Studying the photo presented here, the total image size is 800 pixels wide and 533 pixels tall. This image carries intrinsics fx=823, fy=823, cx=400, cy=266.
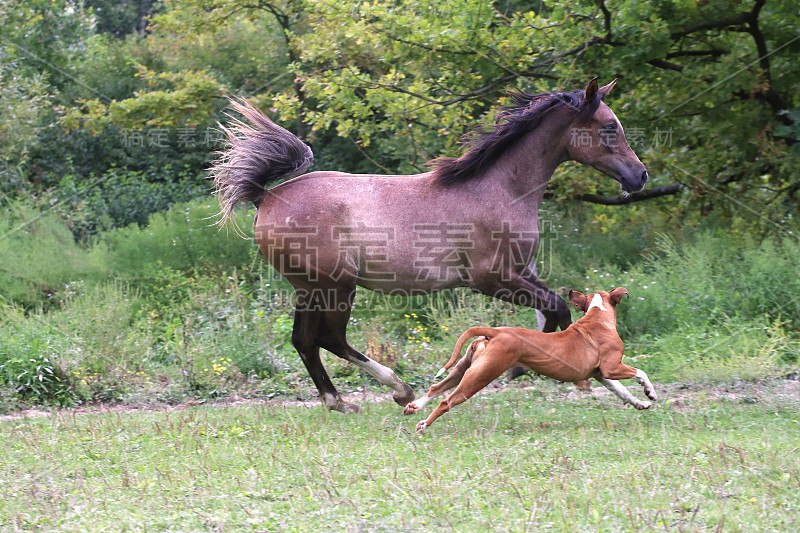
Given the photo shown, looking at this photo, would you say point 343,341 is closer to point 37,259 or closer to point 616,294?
point 616,294

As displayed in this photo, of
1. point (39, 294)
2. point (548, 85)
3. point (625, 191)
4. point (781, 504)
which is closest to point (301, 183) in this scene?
point (625, 191)

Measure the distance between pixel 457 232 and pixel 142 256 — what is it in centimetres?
740

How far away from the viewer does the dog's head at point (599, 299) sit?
6.40m

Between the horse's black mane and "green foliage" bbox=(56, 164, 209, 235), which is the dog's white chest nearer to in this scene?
the horse's black mane

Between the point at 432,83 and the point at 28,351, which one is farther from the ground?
the point at 432,83

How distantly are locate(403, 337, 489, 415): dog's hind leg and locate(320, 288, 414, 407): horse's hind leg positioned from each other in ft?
3.13

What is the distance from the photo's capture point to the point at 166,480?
15.9 ft

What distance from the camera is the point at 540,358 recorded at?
592cm

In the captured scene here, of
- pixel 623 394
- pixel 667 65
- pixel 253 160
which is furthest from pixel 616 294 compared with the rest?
pixel 667 65

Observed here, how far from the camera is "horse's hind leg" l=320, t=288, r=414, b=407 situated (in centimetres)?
682

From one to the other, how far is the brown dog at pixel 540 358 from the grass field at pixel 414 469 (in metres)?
0.31

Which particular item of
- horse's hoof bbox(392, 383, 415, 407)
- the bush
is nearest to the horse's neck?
horse's hoof bbox(392, 383, 415, 407)

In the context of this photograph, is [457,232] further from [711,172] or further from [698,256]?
[711,172]

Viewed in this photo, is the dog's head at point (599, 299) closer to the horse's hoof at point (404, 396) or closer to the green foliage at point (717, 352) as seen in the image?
the horse's hoof at point (404, 396)
